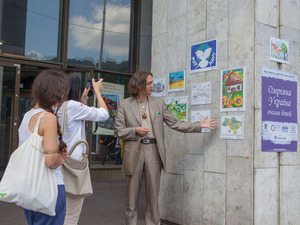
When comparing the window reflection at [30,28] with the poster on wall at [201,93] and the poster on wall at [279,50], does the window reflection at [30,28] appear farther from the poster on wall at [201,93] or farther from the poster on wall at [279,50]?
the poster on wall at [279,50]

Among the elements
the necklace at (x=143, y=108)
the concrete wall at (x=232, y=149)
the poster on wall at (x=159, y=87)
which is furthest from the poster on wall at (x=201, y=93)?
the necklace at (x=143, y=108)

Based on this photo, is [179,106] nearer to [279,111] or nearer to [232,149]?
[232,149]

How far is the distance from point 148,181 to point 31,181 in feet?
7.08

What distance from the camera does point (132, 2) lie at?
9.84 m

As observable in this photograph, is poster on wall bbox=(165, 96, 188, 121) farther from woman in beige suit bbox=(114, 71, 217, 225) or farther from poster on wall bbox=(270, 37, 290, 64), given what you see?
poster on wall bbox=(270, 37, 290, 64)

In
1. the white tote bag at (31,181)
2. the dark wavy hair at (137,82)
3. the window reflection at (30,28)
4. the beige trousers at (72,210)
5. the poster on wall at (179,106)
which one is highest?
the window reflection at (30,28)

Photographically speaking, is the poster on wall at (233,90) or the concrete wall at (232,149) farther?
the poster on wall at (233,90)

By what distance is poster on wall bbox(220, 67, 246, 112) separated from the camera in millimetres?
3882

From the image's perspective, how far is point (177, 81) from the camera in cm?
480

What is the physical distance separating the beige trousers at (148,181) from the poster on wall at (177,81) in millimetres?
1081

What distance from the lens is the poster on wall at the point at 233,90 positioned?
3882mm

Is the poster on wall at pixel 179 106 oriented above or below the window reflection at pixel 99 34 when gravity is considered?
below

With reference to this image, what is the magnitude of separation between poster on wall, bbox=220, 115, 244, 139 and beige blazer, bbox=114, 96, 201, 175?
0.97 ft

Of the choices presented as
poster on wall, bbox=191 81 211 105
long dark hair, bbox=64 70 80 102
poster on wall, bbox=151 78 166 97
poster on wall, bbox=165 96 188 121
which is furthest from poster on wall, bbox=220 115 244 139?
long dark hair, bbox=64 70 80 102
